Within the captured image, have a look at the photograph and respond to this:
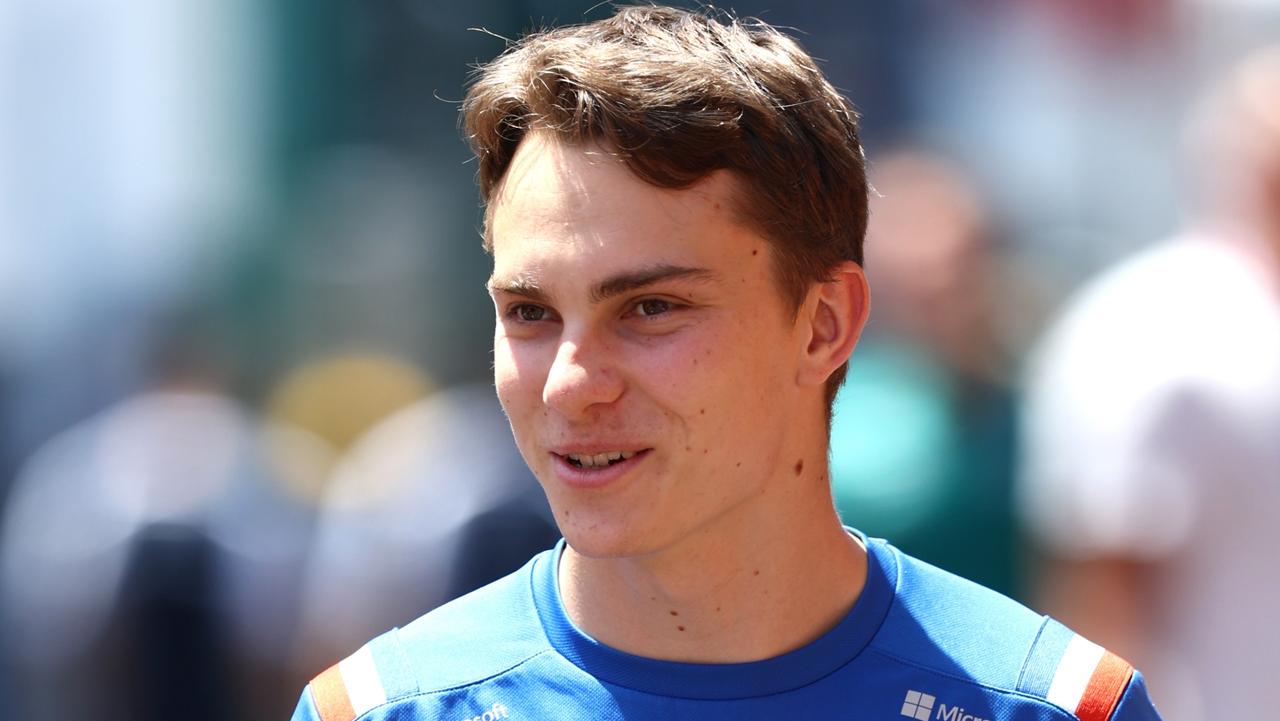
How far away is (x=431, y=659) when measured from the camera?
2773mm

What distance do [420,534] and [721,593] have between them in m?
2.65

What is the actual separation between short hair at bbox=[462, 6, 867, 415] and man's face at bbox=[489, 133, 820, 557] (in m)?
0.04

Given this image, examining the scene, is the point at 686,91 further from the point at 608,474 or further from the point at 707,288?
the point at 608,474

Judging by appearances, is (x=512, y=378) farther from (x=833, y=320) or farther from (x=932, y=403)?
(x=932, y=403)

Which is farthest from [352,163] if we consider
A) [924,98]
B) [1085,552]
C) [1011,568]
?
[1085,552]

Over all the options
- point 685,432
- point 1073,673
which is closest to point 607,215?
point 685,432

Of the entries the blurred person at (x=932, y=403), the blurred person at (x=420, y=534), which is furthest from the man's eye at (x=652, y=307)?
the blurred person at (x=932, y=403)

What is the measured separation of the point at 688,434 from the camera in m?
2.62

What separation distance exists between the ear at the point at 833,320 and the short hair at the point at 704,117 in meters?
0.03

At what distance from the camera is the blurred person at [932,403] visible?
5250 mm

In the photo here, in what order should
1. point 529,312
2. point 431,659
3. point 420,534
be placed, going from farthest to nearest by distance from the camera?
1. point 420,534
2. point 431,659
3. point 529,312

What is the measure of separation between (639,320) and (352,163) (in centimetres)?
627

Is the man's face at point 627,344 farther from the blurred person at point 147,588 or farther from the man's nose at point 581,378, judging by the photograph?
the blurred person at point 147,588

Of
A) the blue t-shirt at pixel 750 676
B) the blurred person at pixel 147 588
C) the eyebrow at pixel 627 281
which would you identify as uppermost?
the eyebrow at pixel 627 281
